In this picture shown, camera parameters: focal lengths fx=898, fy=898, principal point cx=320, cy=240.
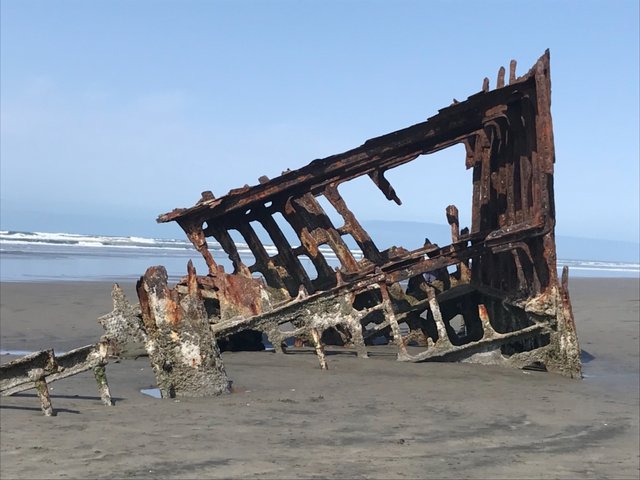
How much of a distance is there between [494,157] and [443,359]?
2.28 m

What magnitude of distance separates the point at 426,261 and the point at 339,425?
3.44 metres

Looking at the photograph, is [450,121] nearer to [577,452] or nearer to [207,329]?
[207,329]

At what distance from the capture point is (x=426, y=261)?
8.74 meters

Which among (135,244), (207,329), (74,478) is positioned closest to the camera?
(74,478)

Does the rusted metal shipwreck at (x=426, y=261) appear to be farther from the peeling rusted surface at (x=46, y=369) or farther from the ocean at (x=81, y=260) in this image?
the ocean at (x=81, y=260)

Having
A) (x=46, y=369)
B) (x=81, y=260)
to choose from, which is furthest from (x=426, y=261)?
(x=81, y=260)

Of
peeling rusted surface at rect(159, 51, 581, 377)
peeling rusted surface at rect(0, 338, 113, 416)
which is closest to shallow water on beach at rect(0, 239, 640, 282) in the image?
peeling rusted surface at rect(159, 51, 581, 377)

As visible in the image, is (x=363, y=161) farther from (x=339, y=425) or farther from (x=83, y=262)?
(x=83, y=262)

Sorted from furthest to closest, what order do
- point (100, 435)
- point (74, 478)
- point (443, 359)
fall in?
point (443, 359) < point (100, 435) < point (74, 478)

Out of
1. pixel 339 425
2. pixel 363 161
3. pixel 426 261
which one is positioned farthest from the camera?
pixel 363 161

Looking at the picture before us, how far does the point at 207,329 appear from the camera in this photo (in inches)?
254

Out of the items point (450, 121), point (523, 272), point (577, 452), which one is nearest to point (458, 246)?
point (523, 272)

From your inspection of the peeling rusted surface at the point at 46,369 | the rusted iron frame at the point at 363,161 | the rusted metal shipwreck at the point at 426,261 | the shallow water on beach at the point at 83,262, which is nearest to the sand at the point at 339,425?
the peeling rusted surface at the point at 46,369

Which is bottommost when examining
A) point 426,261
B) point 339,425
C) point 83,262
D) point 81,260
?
point 339,425
